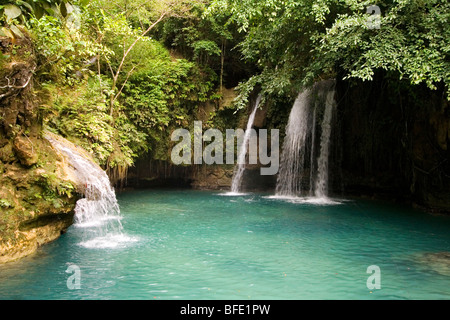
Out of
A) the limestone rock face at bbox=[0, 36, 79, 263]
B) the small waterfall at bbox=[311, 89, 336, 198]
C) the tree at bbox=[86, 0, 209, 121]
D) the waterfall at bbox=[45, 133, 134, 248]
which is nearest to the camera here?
the limestone rock face at bbox=[0, 36, 79, 263]

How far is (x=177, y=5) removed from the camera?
50.5 feet

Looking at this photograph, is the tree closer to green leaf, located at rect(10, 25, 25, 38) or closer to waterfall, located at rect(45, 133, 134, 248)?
waterfall, located at rect(45, 133, 134, 248)

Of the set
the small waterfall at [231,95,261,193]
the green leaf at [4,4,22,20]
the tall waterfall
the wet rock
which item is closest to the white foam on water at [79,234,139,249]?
the wet rock

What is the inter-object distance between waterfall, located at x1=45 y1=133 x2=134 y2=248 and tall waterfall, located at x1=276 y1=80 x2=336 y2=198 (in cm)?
809

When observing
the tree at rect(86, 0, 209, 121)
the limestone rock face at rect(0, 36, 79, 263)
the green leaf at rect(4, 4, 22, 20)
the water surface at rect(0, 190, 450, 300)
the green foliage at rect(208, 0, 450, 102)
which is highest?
the tree at rect(86, 0, 209, 121)

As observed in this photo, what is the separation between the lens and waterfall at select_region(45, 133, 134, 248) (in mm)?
7469

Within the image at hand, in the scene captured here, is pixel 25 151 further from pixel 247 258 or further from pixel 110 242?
pixel 247 258

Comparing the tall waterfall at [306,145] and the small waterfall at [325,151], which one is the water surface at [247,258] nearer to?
the small waterfall at [325,151]

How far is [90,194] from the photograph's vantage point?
7.68m

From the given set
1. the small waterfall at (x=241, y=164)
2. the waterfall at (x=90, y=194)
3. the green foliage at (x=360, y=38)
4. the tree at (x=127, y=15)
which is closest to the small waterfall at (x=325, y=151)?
the small waterfall at (x=241, y=164)

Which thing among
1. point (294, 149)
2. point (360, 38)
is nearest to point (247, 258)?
point (360, 38)

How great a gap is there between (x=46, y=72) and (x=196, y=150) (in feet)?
34.1

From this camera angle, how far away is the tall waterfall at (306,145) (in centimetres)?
1448
